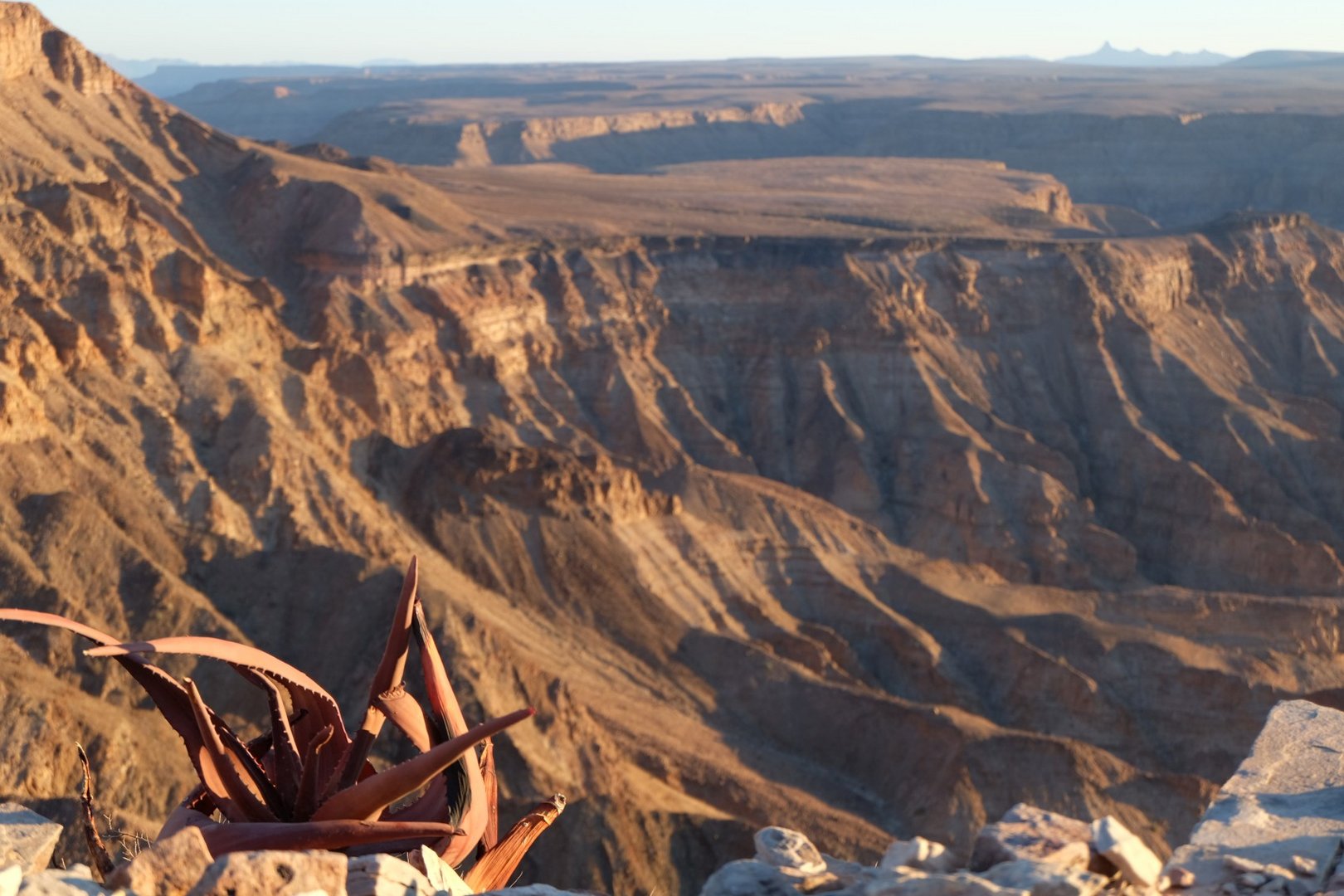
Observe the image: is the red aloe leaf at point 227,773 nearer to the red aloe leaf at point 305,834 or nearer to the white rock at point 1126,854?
the red aloe leaf at point 305,834

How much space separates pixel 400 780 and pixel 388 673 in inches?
51.1

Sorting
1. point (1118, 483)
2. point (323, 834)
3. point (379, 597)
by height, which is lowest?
point (1118, 483)

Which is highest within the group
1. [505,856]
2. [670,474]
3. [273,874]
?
[273,874]

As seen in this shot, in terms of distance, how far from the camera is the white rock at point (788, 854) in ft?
33.0

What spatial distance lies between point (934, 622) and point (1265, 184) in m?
111

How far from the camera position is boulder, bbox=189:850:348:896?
27.8 feet

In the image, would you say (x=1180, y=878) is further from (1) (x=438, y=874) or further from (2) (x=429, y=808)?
(2) (x=429, y=808)

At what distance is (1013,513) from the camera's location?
68188 millimetres

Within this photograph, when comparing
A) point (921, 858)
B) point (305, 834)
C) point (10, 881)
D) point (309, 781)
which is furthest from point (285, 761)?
point (921, 858)

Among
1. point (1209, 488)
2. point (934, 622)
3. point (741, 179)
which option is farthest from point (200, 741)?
point (741, 179)

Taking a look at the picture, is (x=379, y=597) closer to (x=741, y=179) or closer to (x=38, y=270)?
(x=38, y=270)

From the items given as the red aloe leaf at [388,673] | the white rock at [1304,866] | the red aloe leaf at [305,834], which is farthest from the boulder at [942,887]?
the red aloe leaf at [388,673]

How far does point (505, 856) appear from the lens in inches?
467

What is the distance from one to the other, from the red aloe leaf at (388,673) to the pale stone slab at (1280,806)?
5.14 m
